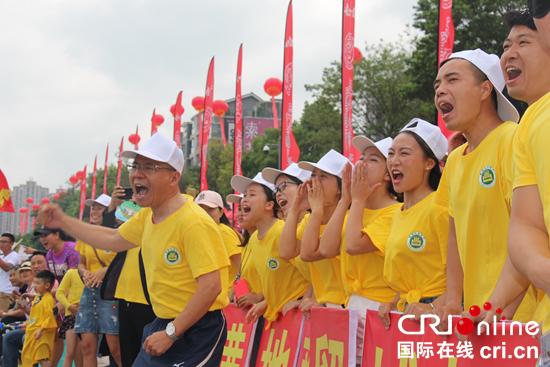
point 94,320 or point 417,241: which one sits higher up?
point 417,241

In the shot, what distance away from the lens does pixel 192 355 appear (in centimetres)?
343

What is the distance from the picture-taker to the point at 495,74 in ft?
9.62

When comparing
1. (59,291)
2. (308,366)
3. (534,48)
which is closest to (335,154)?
(308,366)

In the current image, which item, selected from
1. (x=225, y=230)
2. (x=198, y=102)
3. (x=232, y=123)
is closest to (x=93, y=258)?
(x=225, y=230)

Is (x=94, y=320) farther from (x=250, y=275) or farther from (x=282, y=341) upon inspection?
(x=282, y=341)

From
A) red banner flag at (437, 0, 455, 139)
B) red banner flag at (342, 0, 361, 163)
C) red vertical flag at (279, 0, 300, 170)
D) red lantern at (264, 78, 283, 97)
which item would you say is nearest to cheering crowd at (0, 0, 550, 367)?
red banner flag at (437, 0, 455, 139)

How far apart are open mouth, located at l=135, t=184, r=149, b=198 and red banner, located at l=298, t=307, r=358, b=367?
1.77 m

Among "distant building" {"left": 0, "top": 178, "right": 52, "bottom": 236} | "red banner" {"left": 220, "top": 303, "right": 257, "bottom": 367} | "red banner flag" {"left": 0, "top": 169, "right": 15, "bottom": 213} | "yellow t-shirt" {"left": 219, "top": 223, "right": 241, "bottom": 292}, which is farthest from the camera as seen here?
"distant building" {"left": 0, "top": 178, "right": 52, "bottom": 236}

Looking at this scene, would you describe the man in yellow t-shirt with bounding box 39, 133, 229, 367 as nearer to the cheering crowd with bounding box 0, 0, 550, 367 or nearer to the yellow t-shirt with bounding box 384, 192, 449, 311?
the cheering crowd with bounding box 0, 0, 550, 367

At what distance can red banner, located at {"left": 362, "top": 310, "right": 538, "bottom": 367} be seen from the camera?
2.43 metres

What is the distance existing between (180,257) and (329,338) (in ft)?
4.79

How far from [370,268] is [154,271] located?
65.1 inches

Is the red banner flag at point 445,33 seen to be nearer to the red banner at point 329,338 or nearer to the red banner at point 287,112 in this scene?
the red banner at point 287,112

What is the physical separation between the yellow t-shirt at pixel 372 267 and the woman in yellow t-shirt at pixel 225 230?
2.32m
